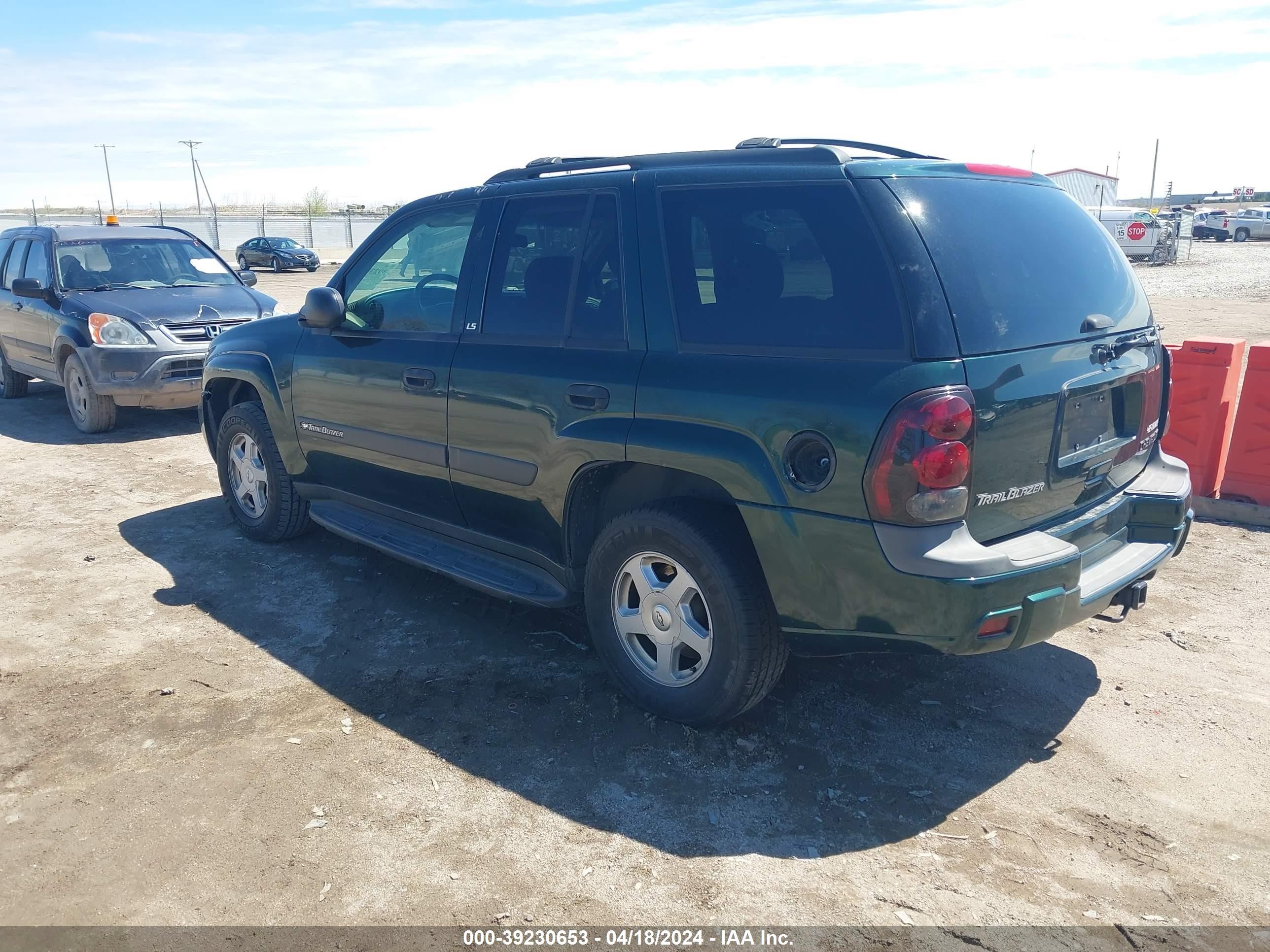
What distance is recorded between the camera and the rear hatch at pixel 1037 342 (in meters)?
3.10

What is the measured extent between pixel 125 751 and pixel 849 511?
2.84 metres

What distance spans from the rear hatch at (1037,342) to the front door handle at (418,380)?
2.26 metres

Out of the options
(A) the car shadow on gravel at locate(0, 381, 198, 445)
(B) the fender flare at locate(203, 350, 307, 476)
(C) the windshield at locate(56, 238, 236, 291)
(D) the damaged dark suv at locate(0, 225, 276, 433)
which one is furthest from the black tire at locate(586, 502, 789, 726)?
(C) the windshield at locate(56, 238, 236, 291)

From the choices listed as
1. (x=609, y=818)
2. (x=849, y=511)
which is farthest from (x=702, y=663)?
(x=849, y=511)

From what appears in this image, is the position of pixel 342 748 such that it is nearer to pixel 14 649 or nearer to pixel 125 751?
pixel 125 751

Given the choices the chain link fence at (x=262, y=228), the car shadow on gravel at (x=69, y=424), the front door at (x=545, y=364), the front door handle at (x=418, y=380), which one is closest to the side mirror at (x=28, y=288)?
the car shadow on gravel at (x=69, y=424)

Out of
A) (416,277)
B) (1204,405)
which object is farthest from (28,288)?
(1204,405)

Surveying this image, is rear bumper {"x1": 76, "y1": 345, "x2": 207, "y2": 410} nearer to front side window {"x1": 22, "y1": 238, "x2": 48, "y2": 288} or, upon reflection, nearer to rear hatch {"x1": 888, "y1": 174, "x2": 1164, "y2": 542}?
front side window {"x1": 22, "y1": 238, "x2": 48, "y2": 288}

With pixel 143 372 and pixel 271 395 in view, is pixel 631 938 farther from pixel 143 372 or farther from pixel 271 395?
pixel 143 372

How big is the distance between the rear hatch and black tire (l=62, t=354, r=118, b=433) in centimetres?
813

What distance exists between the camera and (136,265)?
9.75 m

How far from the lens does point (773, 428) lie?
10.6 ft

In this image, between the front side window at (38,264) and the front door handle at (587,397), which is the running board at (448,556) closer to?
the front door handle at (587,397)

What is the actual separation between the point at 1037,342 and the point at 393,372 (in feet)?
9.47
